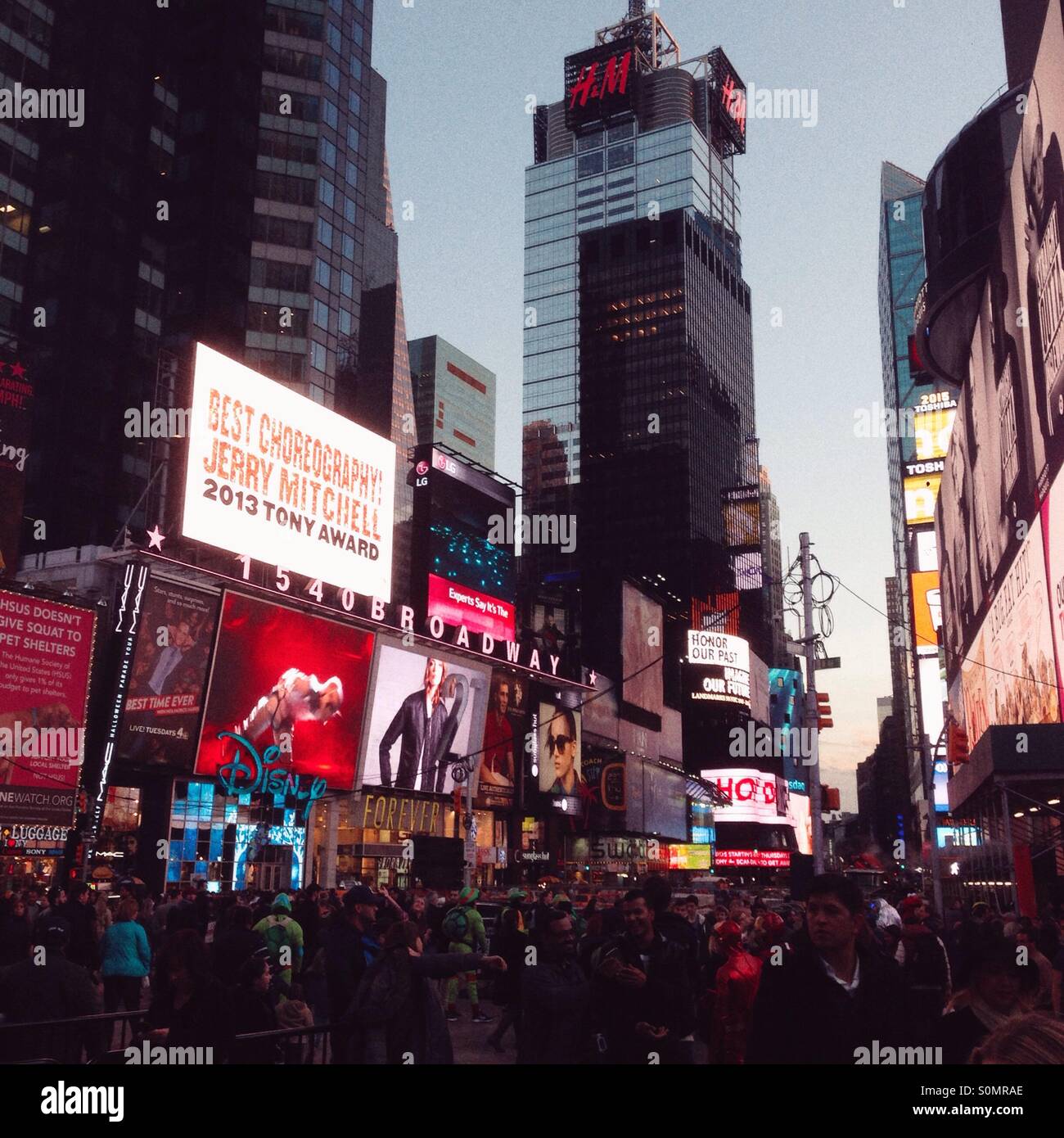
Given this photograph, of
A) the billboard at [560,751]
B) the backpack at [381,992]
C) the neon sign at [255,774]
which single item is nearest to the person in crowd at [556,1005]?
the backpack at [381,992]

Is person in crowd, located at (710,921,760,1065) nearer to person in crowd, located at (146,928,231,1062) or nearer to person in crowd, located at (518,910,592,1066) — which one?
person in crowd, located at (518,910,592,1066)

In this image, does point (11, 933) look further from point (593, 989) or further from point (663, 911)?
point (593, 989)

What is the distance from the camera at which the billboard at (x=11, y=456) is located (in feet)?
126

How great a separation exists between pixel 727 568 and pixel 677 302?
1906 inches

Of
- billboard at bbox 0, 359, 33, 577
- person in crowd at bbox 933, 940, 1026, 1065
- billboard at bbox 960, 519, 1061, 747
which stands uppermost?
billboard at bbox 0, 359, 33, 577

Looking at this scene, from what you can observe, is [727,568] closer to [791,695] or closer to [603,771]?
[791,695]

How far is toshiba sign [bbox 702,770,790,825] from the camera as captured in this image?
123875 millimetres

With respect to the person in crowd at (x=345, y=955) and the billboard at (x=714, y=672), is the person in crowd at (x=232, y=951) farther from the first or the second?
the billboard at (x=714, y=672)

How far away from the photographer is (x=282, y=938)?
51.4 feet

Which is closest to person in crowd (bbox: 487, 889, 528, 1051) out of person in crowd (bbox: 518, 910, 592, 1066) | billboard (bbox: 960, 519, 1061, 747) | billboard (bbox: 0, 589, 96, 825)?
person in crowd (bbox: 518, 910, 592, 1066)

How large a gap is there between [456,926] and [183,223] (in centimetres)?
6650

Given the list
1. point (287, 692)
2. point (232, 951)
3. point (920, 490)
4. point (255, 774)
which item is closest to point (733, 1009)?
point (232, 951)

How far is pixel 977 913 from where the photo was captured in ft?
64.0
